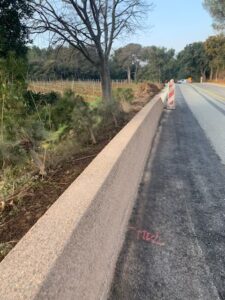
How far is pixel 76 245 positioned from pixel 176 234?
167 centimetres

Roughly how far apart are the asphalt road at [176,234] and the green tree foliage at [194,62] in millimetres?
102543

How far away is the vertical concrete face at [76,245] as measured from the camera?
1912 millimetres

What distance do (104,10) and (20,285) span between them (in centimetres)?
1856

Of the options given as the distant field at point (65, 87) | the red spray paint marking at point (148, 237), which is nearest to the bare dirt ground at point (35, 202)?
the red spray paint marking at point (148, 237)

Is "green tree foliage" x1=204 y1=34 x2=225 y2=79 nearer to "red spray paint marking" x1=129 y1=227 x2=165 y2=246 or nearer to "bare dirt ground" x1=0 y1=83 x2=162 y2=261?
"bare dirt ground" x1=0 y1=83 x2=162 y2=261

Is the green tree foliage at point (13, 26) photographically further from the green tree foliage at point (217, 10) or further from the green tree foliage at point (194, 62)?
the green tree foliage at point (194, 62)

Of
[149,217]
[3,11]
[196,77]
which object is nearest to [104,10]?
[3,11]

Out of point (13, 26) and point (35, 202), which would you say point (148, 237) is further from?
point (13, 26)

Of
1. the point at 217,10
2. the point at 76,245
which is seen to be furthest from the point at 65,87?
the point at 217,10

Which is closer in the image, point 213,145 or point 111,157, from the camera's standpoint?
point 111,157

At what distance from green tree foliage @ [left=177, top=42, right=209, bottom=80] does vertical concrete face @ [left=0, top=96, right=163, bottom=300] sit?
4140 inches

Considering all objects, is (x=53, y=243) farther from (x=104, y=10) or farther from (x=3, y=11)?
(x=104, y=10)

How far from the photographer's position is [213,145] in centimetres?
793

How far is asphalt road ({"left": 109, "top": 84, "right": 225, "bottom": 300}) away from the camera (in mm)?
2809
